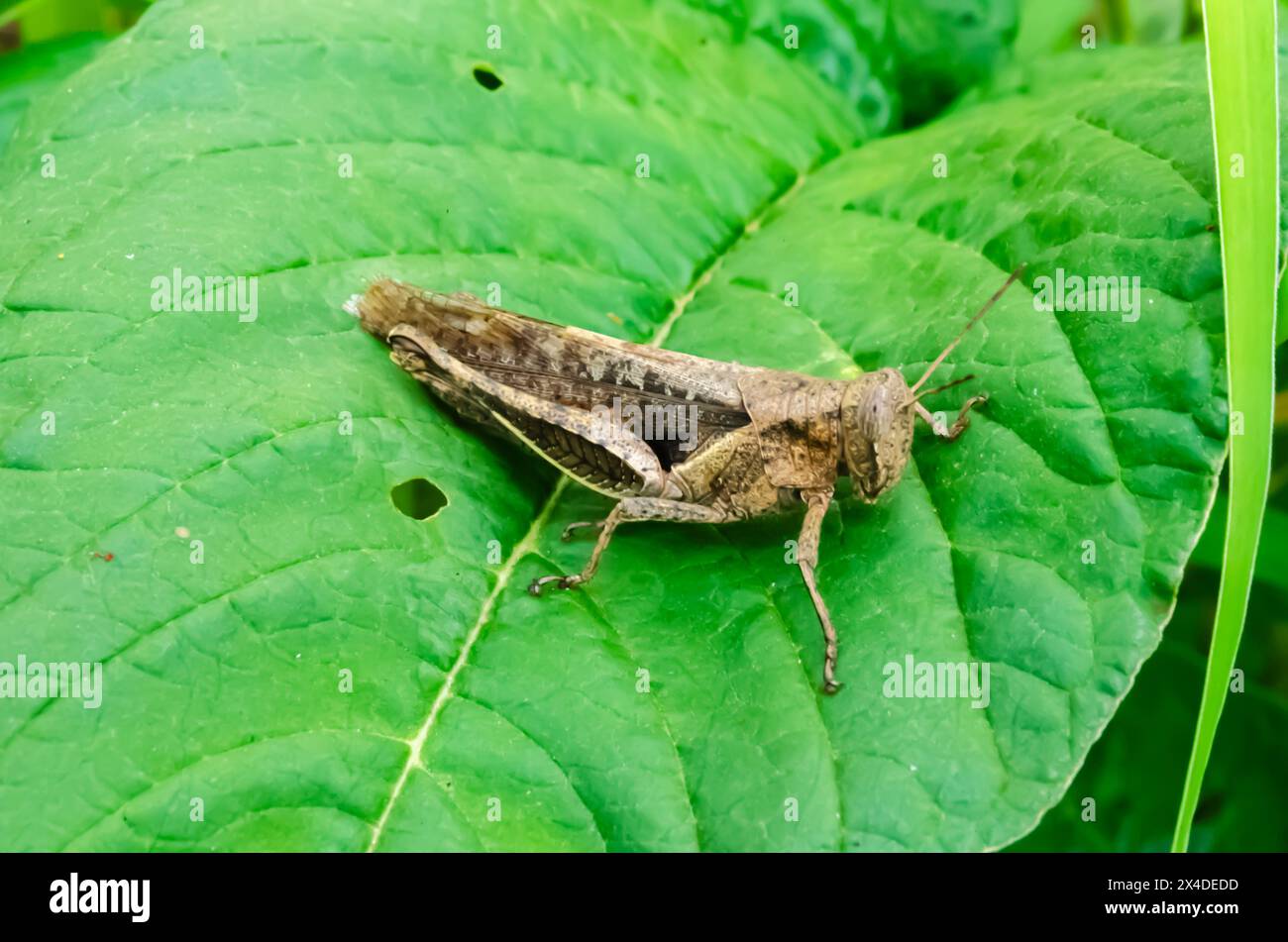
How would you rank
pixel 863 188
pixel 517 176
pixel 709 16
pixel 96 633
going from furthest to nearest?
pixel 709 16
pixel 863 188
pixel 517 176
pixel 96 633

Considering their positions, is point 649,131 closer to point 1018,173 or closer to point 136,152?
point 1018,173

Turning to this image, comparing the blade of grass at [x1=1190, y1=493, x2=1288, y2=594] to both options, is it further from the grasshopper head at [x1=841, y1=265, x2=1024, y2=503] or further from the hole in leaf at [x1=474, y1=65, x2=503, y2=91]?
the hole in leaf at [x1=474, y1=65, x2=503, y2=91]

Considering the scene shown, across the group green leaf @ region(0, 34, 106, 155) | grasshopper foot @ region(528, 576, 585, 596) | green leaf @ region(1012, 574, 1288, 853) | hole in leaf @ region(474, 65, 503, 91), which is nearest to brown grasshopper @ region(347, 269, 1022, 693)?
grasshopper foot @ region(528, 576, 585, 596)

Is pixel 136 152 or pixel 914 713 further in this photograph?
pixel 136 152

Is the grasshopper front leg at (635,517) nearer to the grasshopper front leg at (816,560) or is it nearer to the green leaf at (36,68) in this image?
the grasshopper front leg at (816,560)

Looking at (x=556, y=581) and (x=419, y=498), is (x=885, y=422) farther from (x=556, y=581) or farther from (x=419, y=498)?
(x=419, y=498)

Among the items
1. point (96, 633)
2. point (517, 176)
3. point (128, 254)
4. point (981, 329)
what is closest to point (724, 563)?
point (981, 329)

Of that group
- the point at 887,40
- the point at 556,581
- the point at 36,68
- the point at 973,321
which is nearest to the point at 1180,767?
the point at 973,321

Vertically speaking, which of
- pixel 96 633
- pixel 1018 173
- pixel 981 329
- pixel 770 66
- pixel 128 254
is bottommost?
pixel 96 633
